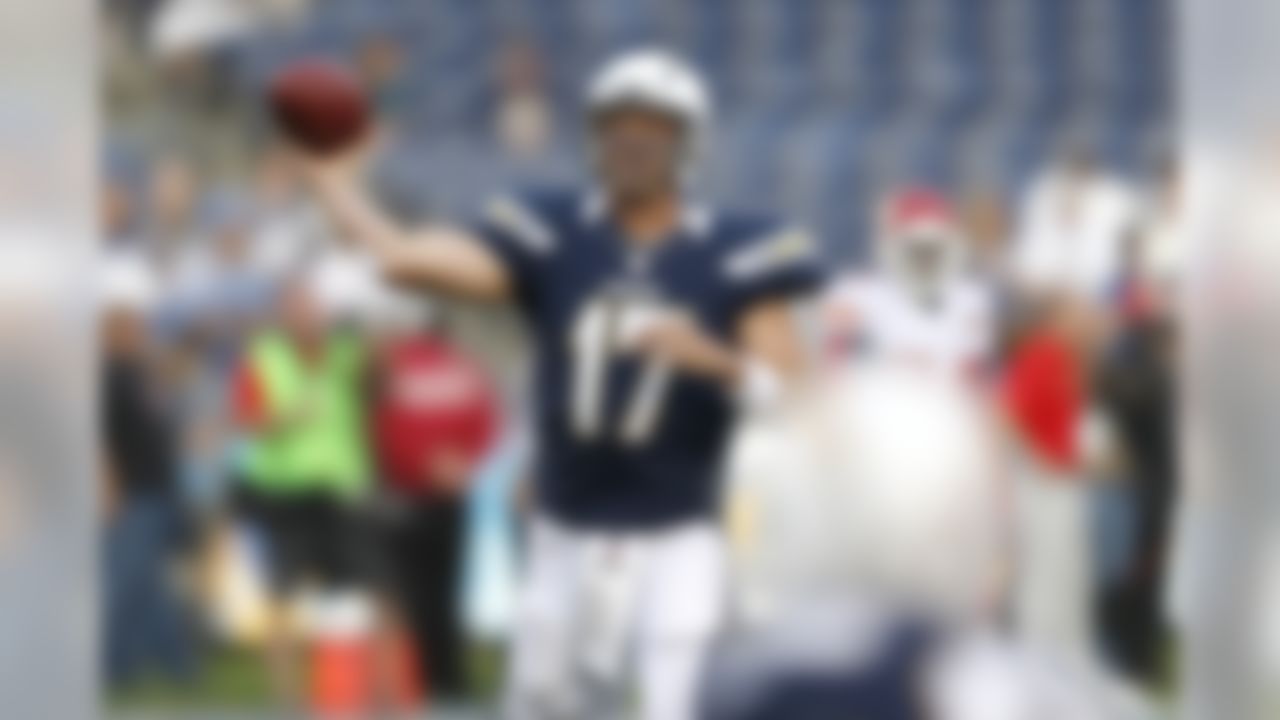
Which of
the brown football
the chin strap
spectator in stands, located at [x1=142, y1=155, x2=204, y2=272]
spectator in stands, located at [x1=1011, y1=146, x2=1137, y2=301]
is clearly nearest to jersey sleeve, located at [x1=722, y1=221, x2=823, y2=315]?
the chin strap

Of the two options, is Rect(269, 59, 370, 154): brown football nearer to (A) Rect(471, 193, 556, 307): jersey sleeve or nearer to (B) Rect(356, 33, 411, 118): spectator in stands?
(A) Rect(471, 193, 556, 307): jersey sleeve

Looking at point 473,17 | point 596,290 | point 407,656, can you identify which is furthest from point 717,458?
point 473,17

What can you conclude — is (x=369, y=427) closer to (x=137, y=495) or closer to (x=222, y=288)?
(x=137, y=495)

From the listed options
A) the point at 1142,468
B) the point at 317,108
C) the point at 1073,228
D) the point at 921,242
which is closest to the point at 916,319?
the point at 921,242

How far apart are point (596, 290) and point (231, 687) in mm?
3917

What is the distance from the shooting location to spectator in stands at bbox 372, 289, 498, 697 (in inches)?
329

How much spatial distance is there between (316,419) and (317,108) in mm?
3678

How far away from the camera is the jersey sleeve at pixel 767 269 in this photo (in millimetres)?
5555

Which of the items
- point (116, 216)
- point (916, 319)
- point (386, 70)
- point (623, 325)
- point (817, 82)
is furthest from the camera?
point (817, 82)

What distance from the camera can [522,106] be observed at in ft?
40.8

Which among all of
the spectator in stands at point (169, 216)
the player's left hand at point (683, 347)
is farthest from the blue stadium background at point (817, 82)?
the player's left hand at point (683, 347)

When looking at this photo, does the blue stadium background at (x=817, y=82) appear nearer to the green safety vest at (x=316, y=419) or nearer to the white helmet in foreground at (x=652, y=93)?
the green safety vest at (x=316, y=419)

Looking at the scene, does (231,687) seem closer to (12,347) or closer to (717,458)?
(717,458)

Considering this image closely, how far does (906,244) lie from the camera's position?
30.7 feet
